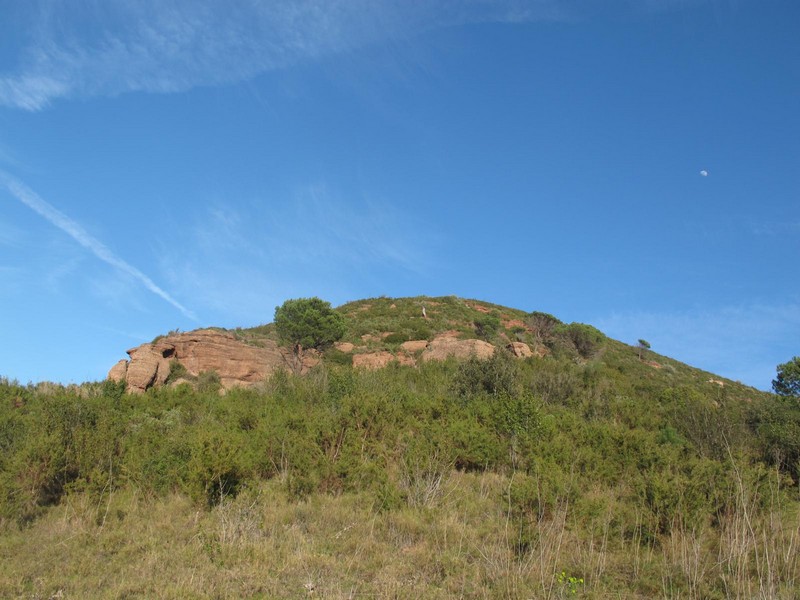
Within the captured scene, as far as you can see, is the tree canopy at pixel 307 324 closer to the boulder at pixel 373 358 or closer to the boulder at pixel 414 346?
the boulder at pixel 373 358

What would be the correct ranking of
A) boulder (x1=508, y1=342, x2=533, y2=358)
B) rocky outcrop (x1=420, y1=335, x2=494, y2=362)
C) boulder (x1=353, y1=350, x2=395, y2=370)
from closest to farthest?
rocky outcrop (x1=420, y1=335, x2=494, y2=362) → boulder (x1=353, y1=350, x2=395, y2=370) → boulder (x1=508, y1=342, x2=533, y2=358)

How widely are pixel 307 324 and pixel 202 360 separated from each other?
24.7 feet

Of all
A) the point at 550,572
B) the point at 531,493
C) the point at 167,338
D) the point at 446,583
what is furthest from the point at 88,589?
the point at 167,338

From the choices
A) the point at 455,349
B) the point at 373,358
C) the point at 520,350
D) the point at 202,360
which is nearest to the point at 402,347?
the point at 373,358

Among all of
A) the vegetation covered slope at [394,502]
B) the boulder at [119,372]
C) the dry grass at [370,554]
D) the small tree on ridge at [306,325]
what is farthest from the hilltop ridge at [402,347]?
the dry grass at [370,554]

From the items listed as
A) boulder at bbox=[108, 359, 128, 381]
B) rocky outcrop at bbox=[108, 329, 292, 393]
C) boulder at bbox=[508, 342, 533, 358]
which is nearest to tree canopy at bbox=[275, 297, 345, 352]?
rocky outcrop at bbox=[108, 329, 292, 393]

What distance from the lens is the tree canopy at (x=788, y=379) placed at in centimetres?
3130

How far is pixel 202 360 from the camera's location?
94.6ft

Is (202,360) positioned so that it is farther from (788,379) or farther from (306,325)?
(788,379)

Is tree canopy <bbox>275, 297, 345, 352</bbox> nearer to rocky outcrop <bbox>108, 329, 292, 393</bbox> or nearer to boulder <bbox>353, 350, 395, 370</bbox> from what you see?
rocky outcrop <bbox>108, 329, 292, 393</bbox>

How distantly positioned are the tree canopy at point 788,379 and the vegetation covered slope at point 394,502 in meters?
18.6

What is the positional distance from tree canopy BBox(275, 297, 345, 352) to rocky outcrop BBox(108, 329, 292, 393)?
1.86 metres

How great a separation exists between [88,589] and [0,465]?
6.22 metres

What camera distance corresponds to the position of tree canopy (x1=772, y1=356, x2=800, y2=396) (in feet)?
103
